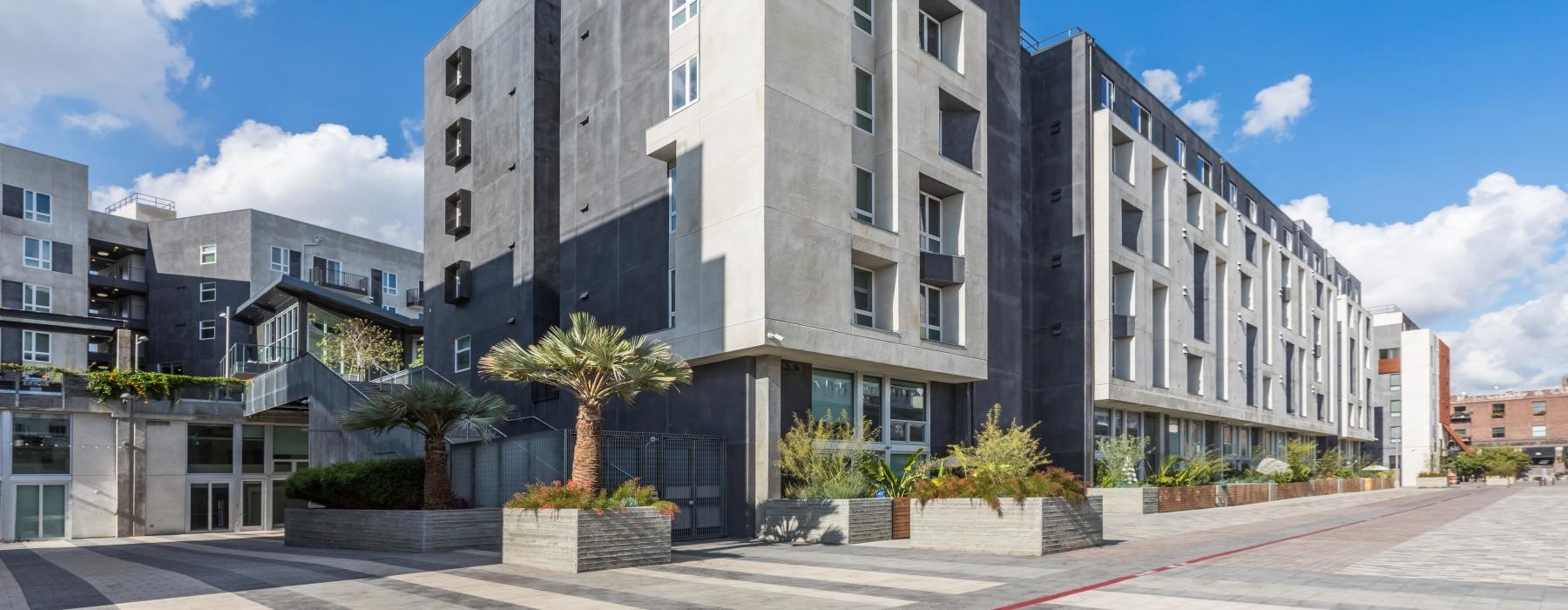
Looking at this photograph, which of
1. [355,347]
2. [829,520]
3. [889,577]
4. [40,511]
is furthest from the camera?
[355,347]

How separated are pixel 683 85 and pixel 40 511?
87.2ft

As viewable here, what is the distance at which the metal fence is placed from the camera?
21719 millimetres

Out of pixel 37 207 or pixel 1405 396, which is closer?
pixel 37 207

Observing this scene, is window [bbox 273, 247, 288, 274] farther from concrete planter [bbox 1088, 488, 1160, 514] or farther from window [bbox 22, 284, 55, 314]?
concrete planter [bbox 1088, 488, 1160, 514]

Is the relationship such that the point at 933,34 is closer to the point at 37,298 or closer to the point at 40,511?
the point at 40,511

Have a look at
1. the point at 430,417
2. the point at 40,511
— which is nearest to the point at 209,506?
the point at 40,511

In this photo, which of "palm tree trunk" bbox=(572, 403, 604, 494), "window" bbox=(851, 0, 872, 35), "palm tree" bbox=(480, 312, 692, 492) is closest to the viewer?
"palm tree trunk" bbox=(572, 403, 604, 494)

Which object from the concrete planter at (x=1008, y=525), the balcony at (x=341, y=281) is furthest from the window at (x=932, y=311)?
the balcony at (x=341, y=281)

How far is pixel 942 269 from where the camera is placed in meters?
27.1

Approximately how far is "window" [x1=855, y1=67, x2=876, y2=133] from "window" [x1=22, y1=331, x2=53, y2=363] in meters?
48.3

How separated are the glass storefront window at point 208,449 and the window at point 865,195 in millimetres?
27558

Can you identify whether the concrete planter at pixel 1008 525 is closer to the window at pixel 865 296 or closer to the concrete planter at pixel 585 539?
the concrete planter at pixel 585 539

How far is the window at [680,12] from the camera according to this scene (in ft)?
82.9

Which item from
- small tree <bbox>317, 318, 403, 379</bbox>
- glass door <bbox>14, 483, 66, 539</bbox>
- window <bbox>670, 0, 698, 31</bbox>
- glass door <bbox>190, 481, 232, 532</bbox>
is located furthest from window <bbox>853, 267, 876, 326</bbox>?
glass door <bbox>14, 483, 66, 539</bbox>
